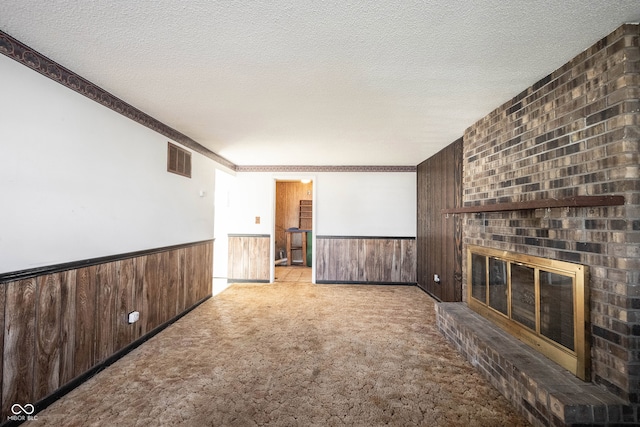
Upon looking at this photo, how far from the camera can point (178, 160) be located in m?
3.59

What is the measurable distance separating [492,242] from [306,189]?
→ 18.8ft

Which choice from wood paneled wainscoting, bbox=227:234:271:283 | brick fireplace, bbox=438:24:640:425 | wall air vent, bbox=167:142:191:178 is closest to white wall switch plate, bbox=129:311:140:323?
wall air vent, bbox=167:142:191:178

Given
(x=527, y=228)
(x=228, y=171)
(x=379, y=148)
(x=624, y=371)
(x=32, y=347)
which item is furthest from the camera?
(x=228, y=171)

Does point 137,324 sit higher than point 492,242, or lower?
lower

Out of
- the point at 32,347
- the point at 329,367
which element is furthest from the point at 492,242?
the point at 32,347

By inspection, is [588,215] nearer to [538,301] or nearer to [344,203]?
[538,301]

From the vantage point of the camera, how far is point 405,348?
2.79 metres

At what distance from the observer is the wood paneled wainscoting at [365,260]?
5.59m

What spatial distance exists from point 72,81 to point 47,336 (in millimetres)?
1841

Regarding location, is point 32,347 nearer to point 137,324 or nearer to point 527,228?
point 137,324

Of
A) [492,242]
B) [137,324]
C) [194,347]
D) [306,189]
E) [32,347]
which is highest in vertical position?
[306,189]

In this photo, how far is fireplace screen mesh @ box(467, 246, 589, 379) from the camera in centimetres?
175

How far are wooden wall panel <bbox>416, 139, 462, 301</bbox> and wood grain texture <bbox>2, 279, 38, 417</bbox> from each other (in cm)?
409

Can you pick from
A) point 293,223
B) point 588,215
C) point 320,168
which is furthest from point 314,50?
point 293,223
